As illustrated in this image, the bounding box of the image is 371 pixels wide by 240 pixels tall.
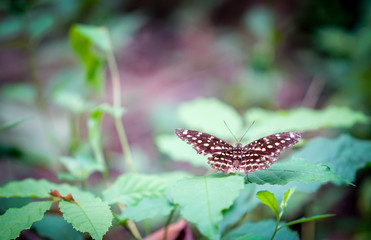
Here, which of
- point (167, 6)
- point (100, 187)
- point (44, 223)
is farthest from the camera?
point (167, 6)

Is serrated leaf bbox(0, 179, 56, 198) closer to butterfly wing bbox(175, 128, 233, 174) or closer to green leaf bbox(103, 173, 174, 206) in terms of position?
green leaf bbox(103, 173, 174, 206)

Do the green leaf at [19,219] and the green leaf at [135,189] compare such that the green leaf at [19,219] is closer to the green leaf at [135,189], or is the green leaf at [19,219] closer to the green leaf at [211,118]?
the green leaf at [135,189]

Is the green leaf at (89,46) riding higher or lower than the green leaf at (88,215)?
higher

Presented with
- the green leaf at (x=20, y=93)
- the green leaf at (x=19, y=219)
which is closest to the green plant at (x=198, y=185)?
the green leaf at (x=19, y=219)

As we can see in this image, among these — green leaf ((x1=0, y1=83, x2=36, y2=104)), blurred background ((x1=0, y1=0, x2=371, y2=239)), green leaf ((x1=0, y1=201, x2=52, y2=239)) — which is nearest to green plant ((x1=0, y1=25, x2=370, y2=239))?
green leaf ((x1=0, y1=201, x2=52, y2=239))

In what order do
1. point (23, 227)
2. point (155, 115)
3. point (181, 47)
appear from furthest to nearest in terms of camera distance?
point (181, 47), point (155, 115), point (23, 227)

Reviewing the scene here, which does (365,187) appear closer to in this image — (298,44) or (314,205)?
(314,205)

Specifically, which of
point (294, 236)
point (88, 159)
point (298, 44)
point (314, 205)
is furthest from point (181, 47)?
point (294, 236)
